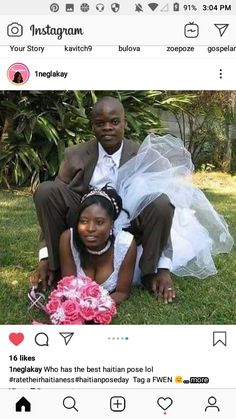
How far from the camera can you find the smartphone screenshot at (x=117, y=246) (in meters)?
0.76

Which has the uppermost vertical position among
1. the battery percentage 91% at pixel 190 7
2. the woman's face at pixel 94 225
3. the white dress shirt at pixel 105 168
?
the battery percentage 91% at pixel 190 7

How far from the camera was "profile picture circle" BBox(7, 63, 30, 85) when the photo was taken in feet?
2.74

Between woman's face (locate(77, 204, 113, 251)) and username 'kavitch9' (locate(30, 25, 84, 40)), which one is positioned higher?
username 'kavitch9' (locate(30, 25, 84, 40))

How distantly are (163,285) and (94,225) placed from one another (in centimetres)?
24
